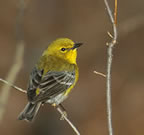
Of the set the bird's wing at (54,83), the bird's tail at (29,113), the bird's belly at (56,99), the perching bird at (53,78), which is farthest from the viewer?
the bird's belly at (56,99)

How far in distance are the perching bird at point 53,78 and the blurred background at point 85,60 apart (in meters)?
5.49

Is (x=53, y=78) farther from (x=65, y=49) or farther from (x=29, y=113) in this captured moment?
(x=65, y=49)

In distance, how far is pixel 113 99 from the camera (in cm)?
1638

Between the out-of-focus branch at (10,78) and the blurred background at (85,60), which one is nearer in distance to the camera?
the out-of-focus branch at (10,78)

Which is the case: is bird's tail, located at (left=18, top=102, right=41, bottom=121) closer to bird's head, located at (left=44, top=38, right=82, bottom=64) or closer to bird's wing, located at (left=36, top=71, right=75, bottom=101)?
bird's wing, located at (left=36, top=71, right=75, bottom=101)

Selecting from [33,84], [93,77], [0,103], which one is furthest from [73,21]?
[0,103]

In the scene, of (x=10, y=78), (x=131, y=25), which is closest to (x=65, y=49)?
(x=10, y=78)

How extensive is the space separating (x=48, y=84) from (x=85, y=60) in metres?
8.55

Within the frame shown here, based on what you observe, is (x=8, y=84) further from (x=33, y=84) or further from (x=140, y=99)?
(x=140, y=99)

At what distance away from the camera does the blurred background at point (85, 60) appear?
50.5ft

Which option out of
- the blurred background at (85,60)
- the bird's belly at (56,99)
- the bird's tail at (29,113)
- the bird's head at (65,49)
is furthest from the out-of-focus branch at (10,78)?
the blurred background at (85,60)

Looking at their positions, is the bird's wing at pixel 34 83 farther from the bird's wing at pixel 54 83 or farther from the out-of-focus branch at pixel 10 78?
the out-of-focus branch at pixel 10 78

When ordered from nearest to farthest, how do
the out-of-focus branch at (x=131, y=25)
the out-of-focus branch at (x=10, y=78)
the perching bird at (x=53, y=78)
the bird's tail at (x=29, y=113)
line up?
the out-of-focus branch at (x=10, y=78)
the bird's tail at (x=29, y=113)
the perching bird at (x=53, y=78)
the out-of-focus branch at (x=131, y=25)

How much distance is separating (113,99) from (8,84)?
894 centimetres
